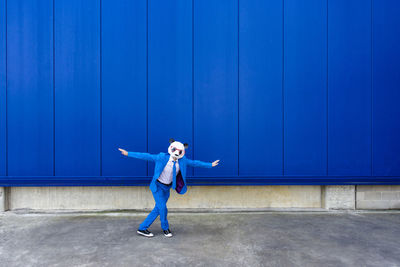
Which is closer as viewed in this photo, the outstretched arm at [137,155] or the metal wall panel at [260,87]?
the outstretched arm at [137,155]

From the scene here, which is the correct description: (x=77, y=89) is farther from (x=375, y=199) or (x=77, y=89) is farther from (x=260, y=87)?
(x=375, y=199)

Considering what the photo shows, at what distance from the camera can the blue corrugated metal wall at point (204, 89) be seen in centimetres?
547

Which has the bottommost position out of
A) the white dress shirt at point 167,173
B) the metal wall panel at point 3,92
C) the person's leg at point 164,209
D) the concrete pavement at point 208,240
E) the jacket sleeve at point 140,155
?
the concrete pavement at point 208,240

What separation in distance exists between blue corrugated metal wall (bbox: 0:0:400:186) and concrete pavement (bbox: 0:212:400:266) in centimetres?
87

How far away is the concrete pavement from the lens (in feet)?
11.6

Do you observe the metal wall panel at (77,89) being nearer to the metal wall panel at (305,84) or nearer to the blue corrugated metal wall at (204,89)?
the blue corrugated metal wall at (204,89)

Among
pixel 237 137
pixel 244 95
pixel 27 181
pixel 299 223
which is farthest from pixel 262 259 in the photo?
pixel 27 181

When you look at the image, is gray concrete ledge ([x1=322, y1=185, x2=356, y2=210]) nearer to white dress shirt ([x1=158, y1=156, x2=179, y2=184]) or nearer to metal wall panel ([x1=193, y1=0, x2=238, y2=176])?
metal wall panel ([x1=193, y1=0, x2=238, y2=176])

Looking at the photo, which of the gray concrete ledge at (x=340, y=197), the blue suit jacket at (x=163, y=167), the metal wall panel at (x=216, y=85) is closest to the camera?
the blue suit jacket at (x=163, y=167)

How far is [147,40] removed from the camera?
5520 millimetres

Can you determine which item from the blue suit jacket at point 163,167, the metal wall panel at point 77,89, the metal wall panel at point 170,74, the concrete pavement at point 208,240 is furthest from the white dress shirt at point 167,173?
the metal wall panel at point 77,89

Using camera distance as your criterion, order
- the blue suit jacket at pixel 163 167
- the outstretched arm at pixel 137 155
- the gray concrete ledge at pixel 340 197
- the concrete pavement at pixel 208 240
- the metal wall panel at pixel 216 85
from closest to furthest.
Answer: the concrete pavement at pixel 208 240, the outstretched arm at pixel 137 155, the blue suit jacket at pixel 163 167, the metal wall panel at pixel 216 85, the gray concrete ledge at pixel 340 197

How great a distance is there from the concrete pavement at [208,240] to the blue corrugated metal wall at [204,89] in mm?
874

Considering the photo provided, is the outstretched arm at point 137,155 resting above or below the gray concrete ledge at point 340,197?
above
